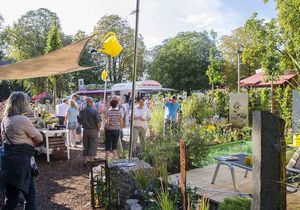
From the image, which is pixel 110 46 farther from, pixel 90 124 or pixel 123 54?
pixel 123 54

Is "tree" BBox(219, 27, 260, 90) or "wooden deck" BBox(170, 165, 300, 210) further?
"tree" BBox(219, 27, 260, 90)

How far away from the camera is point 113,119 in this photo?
7352mm

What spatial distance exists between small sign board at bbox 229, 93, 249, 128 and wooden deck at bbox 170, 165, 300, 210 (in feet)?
18.7

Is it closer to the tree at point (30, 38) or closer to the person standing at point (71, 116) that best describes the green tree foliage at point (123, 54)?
the tree at point (30, 38)

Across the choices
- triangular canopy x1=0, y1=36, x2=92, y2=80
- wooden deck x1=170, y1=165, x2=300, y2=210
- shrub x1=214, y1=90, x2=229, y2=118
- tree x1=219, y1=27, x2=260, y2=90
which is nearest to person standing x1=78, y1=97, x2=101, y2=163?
triangular canopy x1=0, y1=36, x2=92, y2=80

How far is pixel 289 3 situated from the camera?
9023 millimetres

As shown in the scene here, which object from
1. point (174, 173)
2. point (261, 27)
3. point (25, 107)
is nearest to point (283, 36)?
point (261, 27)

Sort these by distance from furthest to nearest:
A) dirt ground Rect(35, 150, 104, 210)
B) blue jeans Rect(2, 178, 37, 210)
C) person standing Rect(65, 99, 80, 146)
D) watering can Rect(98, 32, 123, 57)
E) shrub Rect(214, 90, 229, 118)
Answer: shrub Rect(214, 90, 229, 118), person standing Rect(65, 99, 80, 146), watering can Rect(98, 32, 123, 57), dirt ground Rect(35, 150, 104, 210), blue jeans Rect(2, 178, 37, 210)

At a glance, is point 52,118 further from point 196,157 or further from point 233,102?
point 233,102

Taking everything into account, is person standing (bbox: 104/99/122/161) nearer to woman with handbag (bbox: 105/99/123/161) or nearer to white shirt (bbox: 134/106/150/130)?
woman with handbag (bbox: 105/99/123/161)

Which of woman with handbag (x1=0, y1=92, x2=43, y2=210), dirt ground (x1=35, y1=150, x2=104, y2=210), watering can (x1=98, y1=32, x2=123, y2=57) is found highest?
watering can (x1=98, y1=32, x2=123, y2=57)

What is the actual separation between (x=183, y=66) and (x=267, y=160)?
38.1m

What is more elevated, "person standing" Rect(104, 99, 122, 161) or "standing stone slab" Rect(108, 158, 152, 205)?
"person standing" Rect(104, 99, 122, 161)

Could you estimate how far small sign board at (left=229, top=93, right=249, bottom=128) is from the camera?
1165cm
